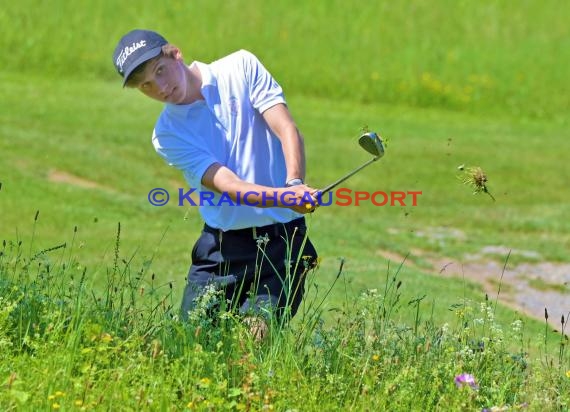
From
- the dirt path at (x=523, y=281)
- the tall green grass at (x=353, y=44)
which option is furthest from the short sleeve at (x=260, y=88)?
the tall green grass at (x=353, y=44)

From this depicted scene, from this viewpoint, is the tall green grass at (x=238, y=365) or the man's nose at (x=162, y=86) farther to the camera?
the man's nose at (x=162, y=86)

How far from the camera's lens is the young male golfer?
18.0 ft

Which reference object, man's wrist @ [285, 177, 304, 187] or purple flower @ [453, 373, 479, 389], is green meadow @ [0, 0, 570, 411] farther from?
man's wrist @ [285, 177, 304, 187]

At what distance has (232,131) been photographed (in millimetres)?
5691

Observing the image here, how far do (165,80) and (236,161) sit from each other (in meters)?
0.51

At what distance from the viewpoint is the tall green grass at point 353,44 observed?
24.0m

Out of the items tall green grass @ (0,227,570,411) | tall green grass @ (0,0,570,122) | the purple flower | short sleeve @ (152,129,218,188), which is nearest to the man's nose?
short sleeve @ (152,129,218,188)

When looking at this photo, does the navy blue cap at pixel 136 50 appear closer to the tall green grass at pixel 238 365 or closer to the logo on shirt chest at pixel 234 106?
the logo on shirt chest at pixel 234 106

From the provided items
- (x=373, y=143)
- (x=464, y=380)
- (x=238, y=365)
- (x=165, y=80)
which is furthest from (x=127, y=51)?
(x=464, y=380)

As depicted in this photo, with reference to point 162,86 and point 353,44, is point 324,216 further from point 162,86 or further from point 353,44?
point 353,44

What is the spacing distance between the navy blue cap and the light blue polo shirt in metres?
0.27

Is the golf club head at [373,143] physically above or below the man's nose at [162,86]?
below

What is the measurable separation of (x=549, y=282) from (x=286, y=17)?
1490 cm

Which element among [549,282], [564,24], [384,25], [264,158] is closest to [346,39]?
[384,25]
